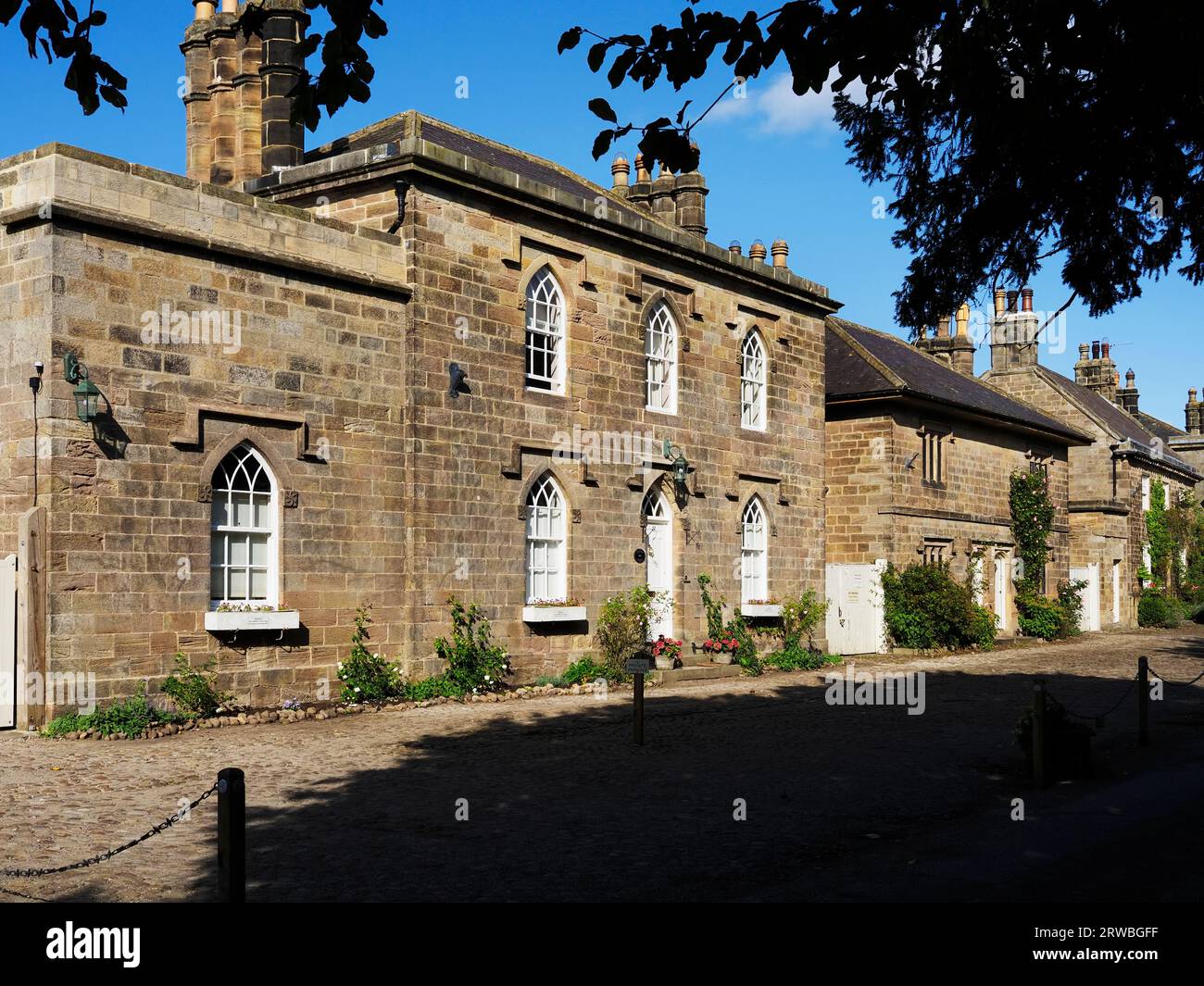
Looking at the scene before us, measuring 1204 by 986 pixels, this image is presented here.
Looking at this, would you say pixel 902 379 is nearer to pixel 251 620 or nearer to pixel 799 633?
pixel 799 633

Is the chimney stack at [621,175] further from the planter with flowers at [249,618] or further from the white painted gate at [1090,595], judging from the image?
the white painted gate at [1090,595]

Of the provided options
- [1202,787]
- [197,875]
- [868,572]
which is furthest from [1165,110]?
[868,572]

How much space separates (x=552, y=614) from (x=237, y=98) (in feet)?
29.5

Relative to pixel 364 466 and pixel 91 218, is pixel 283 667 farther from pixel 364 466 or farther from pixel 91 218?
pixel 91 218

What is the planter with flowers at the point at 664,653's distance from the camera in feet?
66.3

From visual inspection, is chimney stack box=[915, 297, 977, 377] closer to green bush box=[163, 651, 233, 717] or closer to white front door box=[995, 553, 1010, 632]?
white front door box=[995, 553, 1010, 632]

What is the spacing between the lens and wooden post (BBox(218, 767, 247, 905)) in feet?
17.3

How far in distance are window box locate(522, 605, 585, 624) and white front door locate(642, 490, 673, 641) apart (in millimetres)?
2395

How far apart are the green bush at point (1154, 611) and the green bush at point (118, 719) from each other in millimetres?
35870

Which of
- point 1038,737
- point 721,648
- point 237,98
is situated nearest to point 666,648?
point 721,648

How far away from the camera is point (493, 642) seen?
17469 mm

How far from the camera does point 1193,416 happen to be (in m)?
62.6

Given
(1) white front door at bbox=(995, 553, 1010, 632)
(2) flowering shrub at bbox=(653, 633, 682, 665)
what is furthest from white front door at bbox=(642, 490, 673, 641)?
(1) white front door at bbox=(995, 553, 1010, 632)
